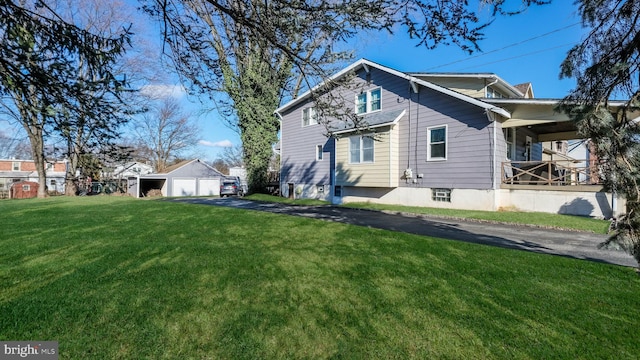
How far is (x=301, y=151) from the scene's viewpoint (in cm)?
1959

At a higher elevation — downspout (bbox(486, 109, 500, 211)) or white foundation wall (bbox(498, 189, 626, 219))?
downspout (bbox(486, 109, 500, 211))

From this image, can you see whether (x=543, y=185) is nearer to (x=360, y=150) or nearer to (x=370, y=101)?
(x=360, y=150)

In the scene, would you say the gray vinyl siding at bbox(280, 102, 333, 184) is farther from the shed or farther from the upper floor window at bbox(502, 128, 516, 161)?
the shed

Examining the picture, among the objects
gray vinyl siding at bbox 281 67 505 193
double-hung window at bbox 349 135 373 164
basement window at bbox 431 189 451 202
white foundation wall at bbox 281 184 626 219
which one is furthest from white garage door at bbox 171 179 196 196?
basement window at bbox 431 189 451 202

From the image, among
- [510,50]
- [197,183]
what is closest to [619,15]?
[510,50]

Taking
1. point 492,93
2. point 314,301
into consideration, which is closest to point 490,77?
point 492,93

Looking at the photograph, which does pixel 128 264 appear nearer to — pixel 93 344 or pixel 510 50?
pixel 93 344

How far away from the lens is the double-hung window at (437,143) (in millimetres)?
13063

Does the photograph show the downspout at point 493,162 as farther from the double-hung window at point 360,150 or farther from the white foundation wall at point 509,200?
the double-hung window at point 360,150

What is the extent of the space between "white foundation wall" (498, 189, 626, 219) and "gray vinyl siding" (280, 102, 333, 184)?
9350 millimetres

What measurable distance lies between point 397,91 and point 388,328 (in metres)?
13.9

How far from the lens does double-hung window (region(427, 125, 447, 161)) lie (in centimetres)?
1306

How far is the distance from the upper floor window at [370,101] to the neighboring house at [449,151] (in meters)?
0.06

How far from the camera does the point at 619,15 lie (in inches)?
118
